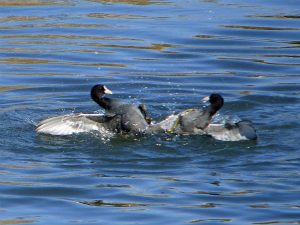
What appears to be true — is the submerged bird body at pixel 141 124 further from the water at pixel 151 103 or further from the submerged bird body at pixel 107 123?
the water at pixel 151 103

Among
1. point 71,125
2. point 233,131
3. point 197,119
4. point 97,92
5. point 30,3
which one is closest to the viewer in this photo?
point 233,131

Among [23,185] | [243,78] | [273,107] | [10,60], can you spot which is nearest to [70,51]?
[10,60]

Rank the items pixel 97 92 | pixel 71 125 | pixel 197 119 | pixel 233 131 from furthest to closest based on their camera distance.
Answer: pixel 97 92, pixel 71 125, pixel 197 119, pixel 233 131

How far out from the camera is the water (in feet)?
15.0

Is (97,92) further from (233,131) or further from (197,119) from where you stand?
(233,131)

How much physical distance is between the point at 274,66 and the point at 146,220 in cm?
599

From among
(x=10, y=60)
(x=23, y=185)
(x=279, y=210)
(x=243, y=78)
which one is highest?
(x=10, y=60)

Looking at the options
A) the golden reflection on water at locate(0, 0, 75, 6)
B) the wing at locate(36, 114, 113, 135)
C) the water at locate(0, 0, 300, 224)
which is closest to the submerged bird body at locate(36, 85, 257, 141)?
the wing at locate(36, 114, 113, 135)

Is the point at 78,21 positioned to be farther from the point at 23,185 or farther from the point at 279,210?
the point at 279,210

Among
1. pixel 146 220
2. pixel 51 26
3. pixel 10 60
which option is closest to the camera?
pixel 146 220

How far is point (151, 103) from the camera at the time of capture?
7.79 meters

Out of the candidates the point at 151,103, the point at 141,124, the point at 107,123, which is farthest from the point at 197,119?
the point at 151,103

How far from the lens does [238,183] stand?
4.88m

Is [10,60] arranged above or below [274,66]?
above
